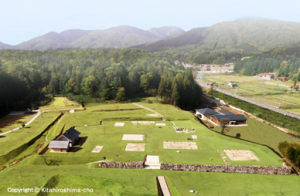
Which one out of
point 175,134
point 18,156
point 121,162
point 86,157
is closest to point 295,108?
point 175,134

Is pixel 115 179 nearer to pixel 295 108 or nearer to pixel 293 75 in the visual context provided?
pixel 295 108

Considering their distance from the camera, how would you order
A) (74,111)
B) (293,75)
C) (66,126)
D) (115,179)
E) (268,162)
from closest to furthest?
(115,179)
(268,162)
(66,126)
(74,111)
(293,75)

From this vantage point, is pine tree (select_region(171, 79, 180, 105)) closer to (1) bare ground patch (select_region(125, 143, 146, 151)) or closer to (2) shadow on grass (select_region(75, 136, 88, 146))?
(1) bare ground patch (select_region(125, 143, 146, 151))

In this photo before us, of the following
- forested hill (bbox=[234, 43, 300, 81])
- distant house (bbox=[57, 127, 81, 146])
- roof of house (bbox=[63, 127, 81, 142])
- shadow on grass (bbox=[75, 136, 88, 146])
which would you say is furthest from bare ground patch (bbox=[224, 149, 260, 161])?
forested hill (bbox=[234, 43, 300, 81])

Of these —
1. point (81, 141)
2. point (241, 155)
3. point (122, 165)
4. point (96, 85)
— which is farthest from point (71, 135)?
point (96, 85)

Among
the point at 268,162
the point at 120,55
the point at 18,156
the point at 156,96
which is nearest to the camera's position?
the point at 268,162

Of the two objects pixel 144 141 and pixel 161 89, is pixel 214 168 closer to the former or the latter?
pixel 144 141
